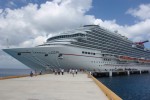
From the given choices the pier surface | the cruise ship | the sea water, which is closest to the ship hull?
the cruise ship

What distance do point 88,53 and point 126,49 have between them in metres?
36.7

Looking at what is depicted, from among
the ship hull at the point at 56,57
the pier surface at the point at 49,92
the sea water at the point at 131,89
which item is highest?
the ship hull at the point at 56,57

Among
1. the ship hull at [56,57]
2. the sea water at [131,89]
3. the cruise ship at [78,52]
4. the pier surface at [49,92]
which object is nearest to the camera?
the pier surface at [49,92]

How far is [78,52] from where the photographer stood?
197ft

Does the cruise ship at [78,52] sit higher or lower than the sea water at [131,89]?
higher

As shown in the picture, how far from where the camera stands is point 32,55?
194 ft

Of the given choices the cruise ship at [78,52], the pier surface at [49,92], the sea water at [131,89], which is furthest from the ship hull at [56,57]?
the pier surface at [49,92]

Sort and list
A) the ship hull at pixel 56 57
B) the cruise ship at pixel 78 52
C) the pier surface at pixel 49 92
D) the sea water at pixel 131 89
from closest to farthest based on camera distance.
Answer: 1. the pier surface at pixel 49 92
2. the sea water at pixel 131 89
3. the ship hull at pixel 56 57
4. the cruise ship at pixel 78 52

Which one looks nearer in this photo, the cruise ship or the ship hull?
the ship hull

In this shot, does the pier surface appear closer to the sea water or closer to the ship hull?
the sea water

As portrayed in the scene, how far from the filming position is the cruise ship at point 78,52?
57.9 metres

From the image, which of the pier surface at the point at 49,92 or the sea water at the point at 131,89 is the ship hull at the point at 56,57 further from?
the pier surface at the point at 49,92

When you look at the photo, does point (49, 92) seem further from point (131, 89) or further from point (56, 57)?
point (56, 57)

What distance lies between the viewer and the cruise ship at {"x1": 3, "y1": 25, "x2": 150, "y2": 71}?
5794 centimetres
